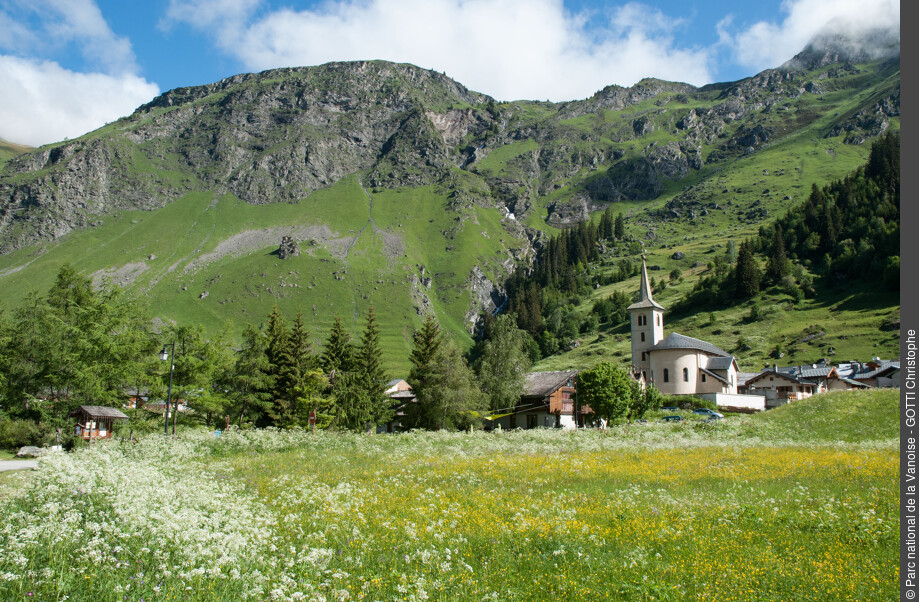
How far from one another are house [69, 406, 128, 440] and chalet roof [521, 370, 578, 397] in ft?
157

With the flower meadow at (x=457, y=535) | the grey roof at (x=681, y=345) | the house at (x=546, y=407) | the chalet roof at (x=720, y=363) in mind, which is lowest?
the house at (x=546, y=407)

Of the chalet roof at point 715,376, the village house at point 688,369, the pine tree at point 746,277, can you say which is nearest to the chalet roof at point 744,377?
the village house at point 688,369

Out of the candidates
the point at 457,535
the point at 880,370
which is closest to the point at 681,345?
the point at 880,370

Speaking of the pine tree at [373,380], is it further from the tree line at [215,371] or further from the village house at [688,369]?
the village house at [688,369]

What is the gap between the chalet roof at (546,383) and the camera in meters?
72.6

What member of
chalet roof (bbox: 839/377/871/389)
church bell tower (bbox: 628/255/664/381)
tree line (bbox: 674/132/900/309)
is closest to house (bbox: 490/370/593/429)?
church bell tower (bbox: 628/255/664/381)

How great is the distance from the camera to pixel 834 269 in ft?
431

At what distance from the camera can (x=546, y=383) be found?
7506 cm

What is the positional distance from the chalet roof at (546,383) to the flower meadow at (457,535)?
51.7 metres

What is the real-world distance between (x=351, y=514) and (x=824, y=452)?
2328 cm

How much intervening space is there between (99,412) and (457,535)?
35964mm

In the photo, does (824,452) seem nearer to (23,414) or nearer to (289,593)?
(289,593)

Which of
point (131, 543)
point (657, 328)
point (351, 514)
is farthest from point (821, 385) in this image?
point (131, 543)

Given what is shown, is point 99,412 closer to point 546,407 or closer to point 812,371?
point 546,407
